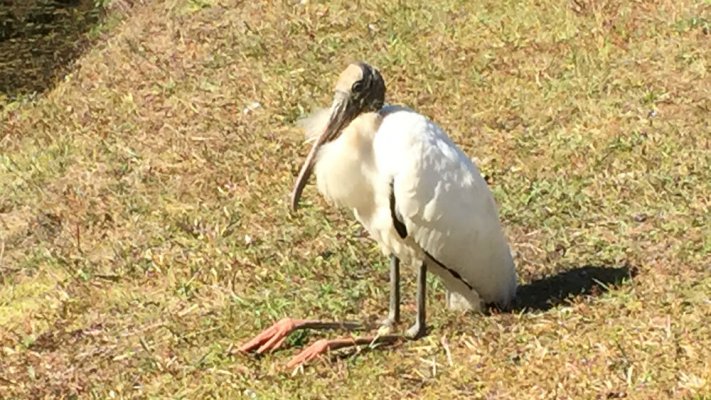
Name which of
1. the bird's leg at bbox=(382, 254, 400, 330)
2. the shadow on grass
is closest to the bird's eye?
the bird's leg at bbox=(382, 254, 400, 330)

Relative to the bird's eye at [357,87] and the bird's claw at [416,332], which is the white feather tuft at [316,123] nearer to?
the bird's eye at [357,87]

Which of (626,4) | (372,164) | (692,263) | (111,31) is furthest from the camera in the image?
(111,31)

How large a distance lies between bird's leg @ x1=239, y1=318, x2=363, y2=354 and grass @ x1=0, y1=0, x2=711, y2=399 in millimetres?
65

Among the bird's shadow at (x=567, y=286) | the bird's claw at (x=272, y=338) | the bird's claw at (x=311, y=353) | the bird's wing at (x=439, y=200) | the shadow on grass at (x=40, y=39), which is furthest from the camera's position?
the shadow on grass at (x=40, y=39)

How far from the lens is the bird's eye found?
490 centimetres

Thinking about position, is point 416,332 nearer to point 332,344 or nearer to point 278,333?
point 332,344

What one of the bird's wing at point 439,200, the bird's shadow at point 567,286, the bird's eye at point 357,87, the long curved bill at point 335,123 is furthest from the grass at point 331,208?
the bird's eye at point 357,87

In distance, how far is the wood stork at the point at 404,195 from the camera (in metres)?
4.76

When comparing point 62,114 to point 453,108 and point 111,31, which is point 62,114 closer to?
point 111,31

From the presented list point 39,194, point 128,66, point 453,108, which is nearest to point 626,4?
point 453,108

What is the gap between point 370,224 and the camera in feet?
16.5

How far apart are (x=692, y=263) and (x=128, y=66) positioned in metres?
5.36

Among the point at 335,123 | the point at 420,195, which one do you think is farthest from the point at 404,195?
the point at 335,123

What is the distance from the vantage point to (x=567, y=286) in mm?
5285
